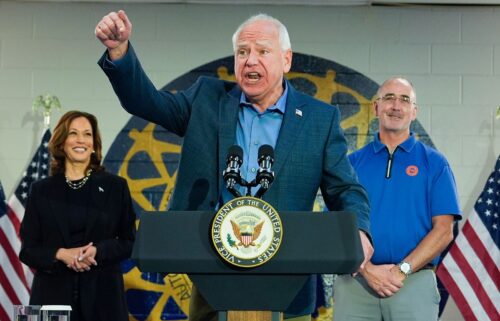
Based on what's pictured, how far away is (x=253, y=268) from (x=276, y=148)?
55 centimetres

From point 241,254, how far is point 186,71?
12.1 ft

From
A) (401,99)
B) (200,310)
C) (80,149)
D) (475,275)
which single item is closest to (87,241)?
(80,149)

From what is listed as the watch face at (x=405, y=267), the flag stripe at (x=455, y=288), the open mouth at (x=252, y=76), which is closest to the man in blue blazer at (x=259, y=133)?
the open mouth at (x=252, y=76)

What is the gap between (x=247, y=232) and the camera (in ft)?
6.21

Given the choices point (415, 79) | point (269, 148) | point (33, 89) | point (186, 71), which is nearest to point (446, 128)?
point (415, 79)

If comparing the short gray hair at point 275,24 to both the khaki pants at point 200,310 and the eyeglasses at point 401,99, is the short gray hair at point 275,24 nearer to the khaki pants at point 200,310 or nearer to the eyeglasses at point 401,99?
the khaki pants at point 200,310

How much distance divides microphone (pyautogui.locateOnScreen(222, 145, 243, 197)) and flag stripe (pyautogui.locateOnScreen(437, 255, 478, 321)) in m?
3.25

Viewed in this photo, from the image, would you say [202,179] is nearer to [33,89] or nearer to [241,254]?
[241,254]

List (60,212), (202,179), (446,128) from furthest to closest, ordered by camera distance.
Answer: (446,128)
(60,212)
(202,179)

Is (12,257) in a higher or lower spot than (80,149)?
lower

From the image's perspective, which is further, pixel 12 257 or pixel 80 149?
pixel 12 257

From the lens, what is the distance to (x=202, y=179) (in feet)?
7.89

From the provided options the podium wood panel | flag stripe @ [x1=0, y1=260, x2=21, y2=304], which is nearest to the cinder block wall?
flag stripe @ [x1=0, y1=260, x2=21, y2=304]

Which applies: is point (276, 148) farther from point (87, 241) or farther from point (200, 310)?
point (87, 241)
